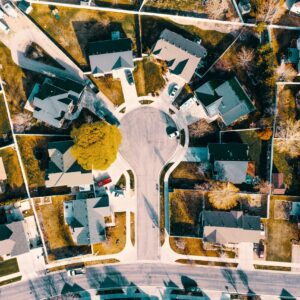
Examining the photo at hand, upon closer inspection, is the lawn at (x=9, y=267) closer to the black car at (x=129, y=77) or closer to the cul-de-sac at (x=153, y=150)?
the cul-de-sac at (x=153, y=150)

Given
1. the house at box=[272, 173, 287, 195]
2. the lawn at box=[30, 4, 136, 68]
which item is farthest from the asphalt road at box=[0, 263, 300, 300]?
the lawn at box=[30, 4, 136, 68]

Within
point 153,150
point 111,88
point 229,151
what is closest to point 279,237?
point 229,151

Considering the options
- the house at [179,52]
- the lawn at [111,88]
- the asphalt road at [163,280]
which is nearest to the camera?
the house at [179,52]

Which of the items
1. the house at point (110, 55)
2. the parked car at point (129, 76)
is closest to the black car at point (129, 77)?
the parked car at point (129, 76)

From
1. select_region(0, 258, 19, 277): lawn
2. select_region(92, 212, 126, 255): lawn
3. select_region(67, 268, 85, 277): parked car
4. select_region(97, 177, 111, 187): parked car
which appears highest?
select_region(97, 177, 111, 187): parked car

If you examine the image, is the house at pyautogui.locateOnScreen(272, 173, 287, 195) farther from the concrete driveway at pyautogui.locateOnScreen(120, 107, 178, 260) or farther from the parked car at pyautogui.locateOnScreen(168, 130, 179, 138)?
the parked car at pyautogui.locateOnScreen(168, 130, 179, 138)

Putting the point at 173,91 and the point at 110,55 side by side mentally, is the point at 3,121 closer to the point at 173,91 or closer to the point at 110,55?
the point at 110,55
